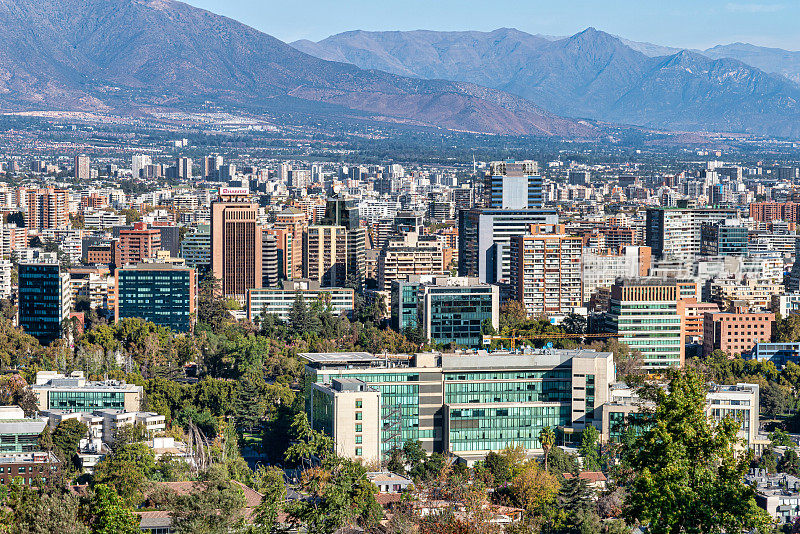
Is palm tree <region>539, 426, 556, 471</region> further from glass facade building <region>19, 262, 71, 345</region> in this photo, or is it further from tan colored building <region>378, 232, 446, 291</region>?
tan colored building <region>378, 232, 446, 291</region>

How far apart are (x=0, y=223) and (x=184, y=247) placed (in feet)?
57.4

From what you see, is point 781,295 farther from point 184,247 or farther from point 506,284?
point 184,247

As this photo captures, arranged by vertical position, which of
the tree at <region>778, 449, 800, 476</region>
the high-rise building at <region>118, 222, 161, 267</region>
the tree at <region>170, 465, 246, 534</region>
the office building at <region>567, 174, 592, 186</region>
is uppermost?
the office building at <region>567, 174, 592, 186</region>

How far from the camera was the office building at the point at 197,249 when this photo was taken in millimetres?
73062

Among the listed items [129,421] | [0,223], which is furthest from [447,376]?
[0,223]

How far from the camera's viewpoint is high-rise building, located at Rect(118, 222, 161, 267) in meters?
80.8

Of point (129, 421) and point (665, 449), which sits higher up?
point (665, 449)

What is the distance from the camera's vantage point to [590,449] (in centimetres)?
3725

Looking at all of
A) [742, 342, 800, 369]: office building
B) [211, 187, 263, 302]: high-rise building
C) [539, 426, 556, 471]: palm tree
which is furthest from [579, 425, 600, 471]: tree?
[211, 187, 263, 302]: high-rise building

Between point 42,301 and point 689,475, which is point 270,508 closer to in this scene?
point 689,475

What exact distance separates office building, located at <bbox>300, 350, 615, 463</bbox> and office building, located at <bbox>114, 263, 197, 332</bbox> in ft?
72.0

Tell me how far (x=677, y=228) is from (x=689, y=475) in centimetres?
6674

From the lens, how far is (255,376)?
4684 cm

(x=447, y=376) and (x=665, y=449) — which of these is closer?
(x=665, y=449)
